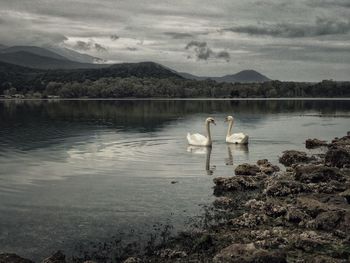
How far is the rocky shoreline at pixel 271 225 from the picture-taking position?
17375 millimetres

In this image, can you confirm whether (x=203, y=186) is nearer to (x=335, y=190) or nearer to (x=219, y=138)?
(x=335, y=190)

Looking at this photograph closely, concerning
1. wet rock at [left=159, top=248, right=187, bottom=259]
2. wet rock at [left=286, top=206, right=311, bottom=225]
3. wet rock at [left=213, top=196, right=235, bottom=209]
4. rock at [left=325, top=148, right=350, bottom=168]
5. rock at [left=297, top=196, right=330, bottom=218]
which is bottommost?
wet rock at [left=159, top=248, right=187, bottom=259]

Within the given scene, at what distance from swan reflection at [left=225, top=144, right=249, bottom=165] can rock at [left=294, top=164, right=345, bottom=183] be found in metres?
10.2

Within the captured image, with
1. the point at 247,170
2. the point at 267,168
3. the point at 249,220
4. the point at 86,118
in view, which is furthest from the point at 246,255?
the point at 86,118

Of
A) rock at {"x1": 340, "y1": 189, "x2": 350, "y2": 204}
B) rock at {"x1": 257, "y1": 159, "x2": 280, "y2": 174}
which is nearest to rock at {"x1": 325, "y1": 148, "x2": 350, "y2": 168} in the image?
rock at {"x1": 257, "y1": 159, "x2": 280, "y2": 174}

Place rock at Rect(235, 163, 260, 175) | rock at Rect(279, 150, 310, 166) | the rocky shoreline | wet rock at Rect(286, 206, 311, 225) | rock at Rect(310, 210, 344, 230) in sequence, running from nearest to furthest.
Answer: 1. the rocky shoreline
2. rock at Rect(310, 210, 344, 230)
3. wet rock at Rect(286, 206, 311, 225)
4. rock at Rect(235, 163, 260, 175)
5. rock at Rect(279, 150, 310, 166)

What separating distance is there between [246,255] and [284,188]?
1093 centimetres

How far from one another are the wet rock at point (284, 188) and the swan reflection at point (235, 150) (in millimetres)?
12975

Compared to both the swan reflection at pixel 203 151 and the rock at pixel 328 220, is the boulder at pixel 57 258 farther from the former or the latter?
the swan reflection at pixel 203 151

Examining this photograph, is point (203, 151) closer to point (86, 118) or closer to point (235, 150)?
point (235, 150)

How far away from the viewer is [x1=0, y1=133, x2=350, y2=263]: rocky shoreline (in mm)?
17375

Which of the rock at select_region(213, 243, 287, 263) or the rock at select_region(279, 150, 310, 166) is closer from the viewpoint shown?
the rock at select_region(213, 243, 287, 263)

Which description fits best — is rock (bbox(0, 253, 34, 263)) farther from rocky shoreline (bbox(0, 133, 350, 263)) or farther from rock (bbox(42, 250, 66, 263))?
rock (bbox(42, 250, 66, 263))

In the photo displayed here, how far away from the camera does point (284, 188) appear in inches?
1058
